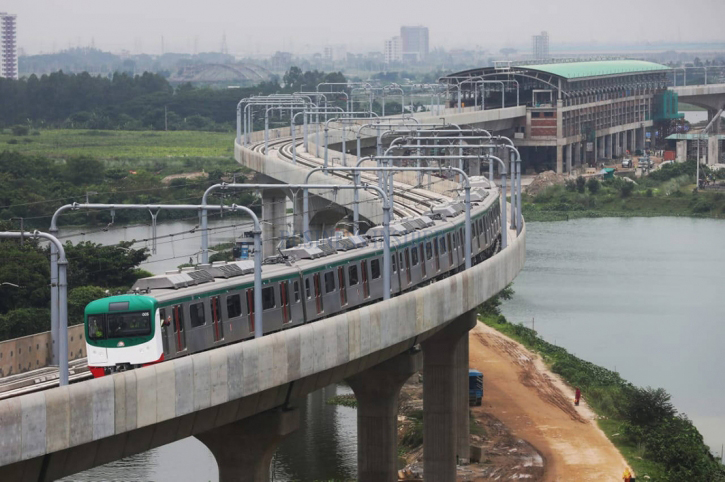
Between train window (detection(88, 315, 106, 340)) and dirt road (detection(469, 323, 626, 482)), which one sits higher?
train window (detection(88, 315, 106, 340))

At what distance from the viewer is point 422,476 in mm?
46250

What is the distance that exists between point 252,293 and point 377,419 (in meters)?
11.6

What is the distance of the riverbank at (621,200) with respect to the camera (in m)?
128

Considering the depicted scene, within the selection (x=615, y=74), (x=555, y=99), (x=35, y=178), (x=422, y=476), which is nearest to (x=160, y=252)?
(x=35, y=178)

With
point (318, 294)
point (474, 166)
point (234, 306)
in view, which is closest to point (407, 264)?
point (318, 294)

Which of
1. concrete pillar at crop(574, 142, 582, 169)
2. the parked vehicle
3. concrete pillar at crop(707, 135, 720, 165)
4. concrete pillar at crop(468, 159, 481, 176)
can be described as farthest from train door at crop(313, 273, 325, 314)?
concrete pillar at crop(707, 135, 720, 165)

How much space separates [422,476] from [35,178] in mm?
75226

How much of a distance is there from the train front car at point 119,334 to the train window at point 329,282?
8.87 m

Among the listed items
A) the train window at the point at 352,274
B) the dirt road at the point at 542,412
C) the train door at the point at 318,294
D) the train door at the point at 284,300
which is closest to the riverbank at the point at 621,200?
the dirt road at the point at 542,412

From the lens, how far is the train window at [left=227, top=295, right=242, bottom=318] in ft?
97.2

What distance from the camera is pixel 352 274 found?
35719 mm

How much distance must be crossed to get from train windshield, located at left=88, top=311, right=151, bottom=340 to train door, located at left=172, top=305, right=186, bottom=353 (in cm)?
170

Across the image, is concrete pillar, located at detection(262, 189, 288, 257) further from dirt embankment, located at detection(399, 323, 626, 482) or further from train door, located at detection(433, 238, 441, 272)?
train door, located at detection(433, 238, 441, 272)

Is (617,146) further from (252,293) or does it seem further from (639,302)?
(252,293)
